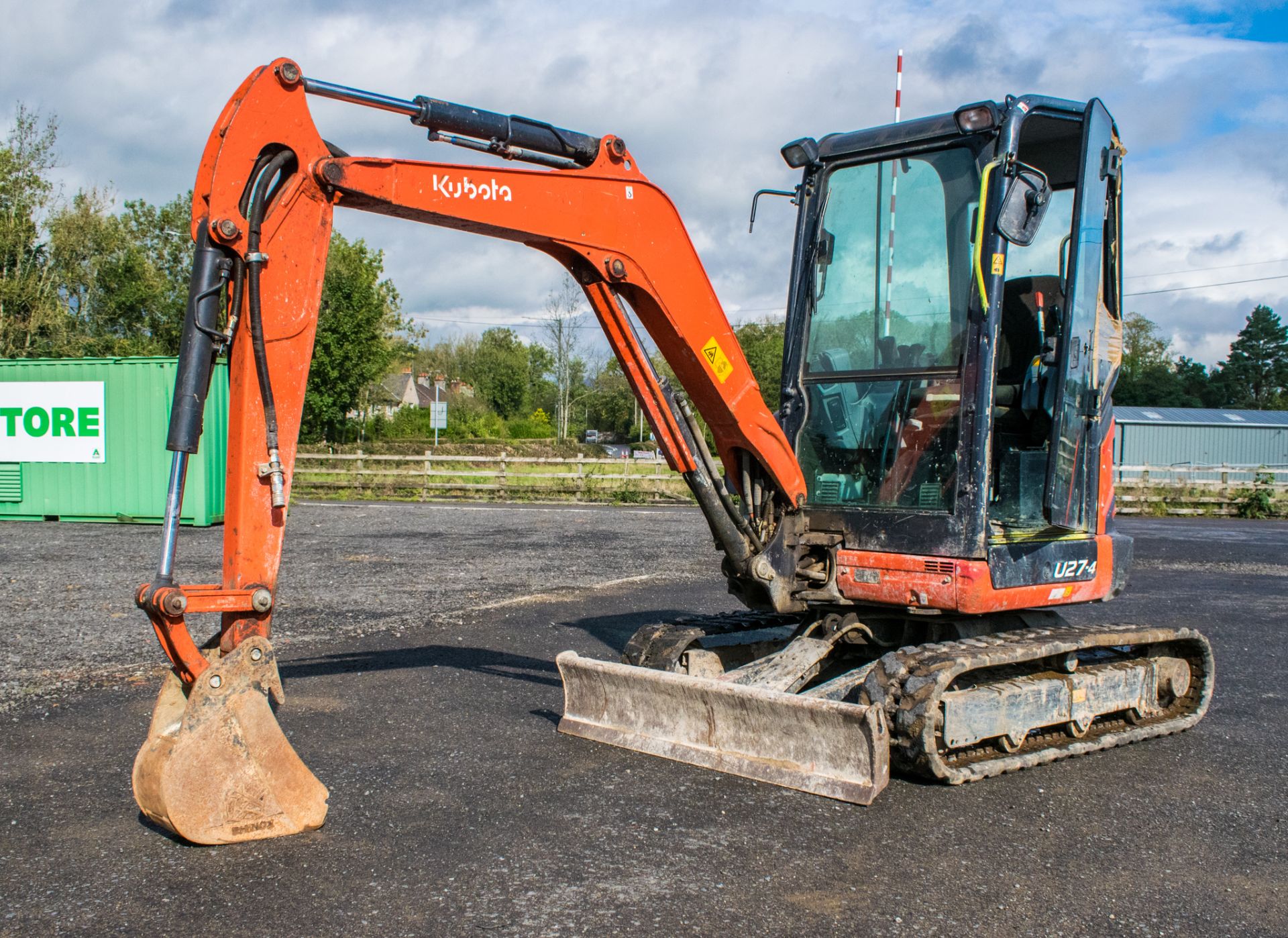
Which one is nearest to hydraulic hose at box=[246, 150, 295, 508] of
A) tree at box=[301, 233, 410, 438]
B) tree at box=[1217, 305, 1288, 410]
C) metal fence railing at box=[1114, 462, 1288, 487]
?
metal fence railing at box=[1114, 462, 1288, 487]

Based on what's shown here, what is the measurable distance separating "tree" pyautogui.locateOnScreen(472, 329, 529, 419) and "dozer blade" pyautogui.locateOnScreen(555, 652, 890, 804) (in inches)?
2988

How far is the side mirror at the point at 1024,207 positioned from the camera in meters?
5.27

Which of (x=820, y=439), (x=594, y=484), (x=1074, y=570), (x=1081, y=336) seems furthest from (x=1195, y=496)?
(x=820, y=439)

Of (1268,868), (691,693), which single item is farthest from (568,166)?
(1268,868)

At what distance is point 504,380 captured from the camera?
8425 cm

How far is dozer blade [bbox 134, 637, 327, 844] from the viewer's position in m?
4.04

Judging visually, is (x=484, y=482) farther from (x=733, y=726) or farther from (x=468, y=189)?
(x=468, y=189)

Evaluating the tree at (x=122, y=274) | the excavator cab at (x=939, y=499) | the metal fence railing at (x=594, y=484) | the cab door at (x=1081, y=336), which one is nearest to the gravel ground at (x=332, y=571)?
the excavator cab at (x=939, y=499)

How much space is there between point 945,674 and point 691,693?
1233mm

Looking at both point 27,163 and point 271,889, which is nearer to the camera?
point 271,889

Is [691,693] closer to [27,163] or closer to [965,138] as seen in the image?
[965,138]

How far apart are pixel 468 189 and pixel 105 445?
672 inches

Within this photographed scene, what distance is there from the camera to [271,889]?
12.8 feet

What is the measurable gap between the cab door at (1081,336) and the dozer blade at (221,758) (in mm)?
3869
